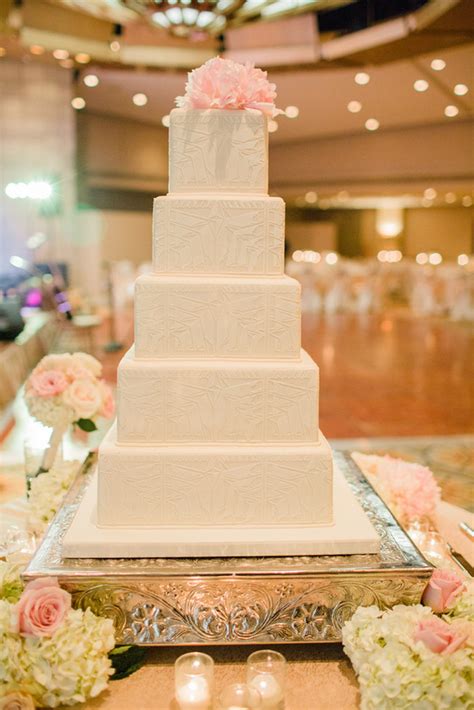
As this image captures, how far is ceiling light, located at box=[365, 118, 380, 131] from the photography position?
1489 centimetres

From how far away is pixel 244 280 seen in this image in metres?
1.94

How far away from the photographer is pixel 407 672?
1493mm

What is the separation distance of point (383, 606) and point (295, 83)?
36.6ft

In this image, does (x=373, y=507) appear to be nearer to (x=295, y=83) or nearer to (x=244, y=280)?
(x=244, y=280)

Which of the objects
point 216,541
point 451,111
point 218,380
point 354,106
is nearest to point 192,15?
point 218,380

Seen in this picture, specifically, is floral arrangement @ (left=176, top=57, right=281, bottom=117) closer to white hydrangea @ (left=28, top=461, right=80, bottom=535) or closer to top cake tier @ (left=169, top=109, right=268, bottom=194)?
top cake tier @ (left=169, top=109, right=268, bottom=194)

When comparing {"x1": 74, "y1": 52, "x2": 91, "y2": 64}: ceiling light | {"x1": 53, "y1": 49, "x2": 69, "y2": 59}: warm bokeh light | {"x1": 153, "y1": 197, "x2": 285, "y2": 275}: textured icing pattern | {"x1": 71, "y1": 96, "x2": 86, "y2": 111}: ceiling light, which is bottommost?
{"x1": 153, "y1": 197, "x2": 285, "y2": 275}: textured icing pattern

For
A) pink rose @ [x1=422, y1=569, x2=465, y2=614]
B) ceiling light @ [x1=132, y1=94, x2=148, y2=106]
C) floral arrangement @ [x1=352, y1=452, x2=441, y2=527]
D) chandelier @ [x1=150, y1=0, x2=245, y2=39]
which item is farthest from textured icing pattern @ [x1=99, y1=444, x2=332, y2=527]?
ceiling light @ [x1=132, y1=94, x2=148, y2=106]

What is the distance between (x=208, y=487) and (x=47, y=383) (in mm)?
951

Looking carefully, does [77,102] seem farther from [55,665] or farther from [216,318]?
[55,665]

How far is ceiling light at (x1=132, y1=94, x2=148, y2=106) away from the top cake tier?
11966 mm

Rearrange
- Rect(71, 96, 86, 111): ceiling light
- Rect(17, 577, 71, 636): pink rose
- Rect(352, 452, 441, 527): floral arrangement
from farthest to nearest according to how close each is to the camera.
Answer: Rect(71, 96, 86, 111): ceiling light < Rect(352, 452, 441, 527): floral arrangement < Rect(17, 577, 71, 636): pink rose

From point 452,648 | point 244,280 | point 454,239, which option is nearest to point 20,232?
point 244,280

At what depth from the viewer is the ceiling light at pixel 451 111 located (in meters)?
13.5
